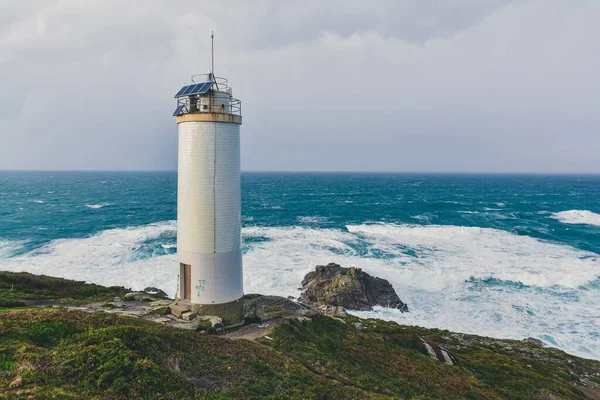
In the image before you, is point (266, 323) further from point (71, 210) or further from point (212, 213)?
point (71, 210)

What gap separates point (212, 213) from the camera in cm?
1241

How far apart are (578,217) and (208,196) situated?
7200 centimetres

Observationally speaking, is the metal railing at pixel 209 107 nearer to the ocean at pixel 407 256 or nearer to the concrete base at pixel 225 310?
the concrete base at pixel 225 310

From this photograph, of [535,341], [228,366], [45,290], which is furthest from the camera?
[535,341]

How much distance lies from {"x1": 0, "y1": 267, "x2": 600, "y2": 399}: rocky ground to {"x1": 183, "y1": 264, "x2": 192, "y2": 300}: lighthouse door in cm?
85

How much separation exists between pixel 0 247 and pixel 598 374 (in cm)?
4717

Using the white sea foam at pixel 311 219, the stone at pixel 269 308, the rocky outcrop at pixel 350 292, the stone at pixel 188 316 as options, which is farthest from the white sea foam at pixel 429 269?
the stone at pixel 188 316

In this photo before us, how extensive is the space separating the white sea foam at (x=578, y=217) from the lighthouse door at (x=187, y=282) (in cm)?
6412

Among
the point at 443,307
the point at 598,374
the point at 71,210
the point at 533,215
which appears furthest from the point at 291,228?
the point at 533,215

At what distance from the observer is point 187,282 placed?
13141 mm

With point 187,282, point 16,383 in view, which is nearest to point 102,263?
point 187,282

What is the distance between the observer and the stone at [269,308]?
14135mm

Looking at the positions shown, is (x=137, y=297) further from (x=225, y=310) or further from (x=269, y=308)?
(x=269, y=308)

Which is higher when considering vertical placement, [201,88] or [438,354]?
[201,88]
